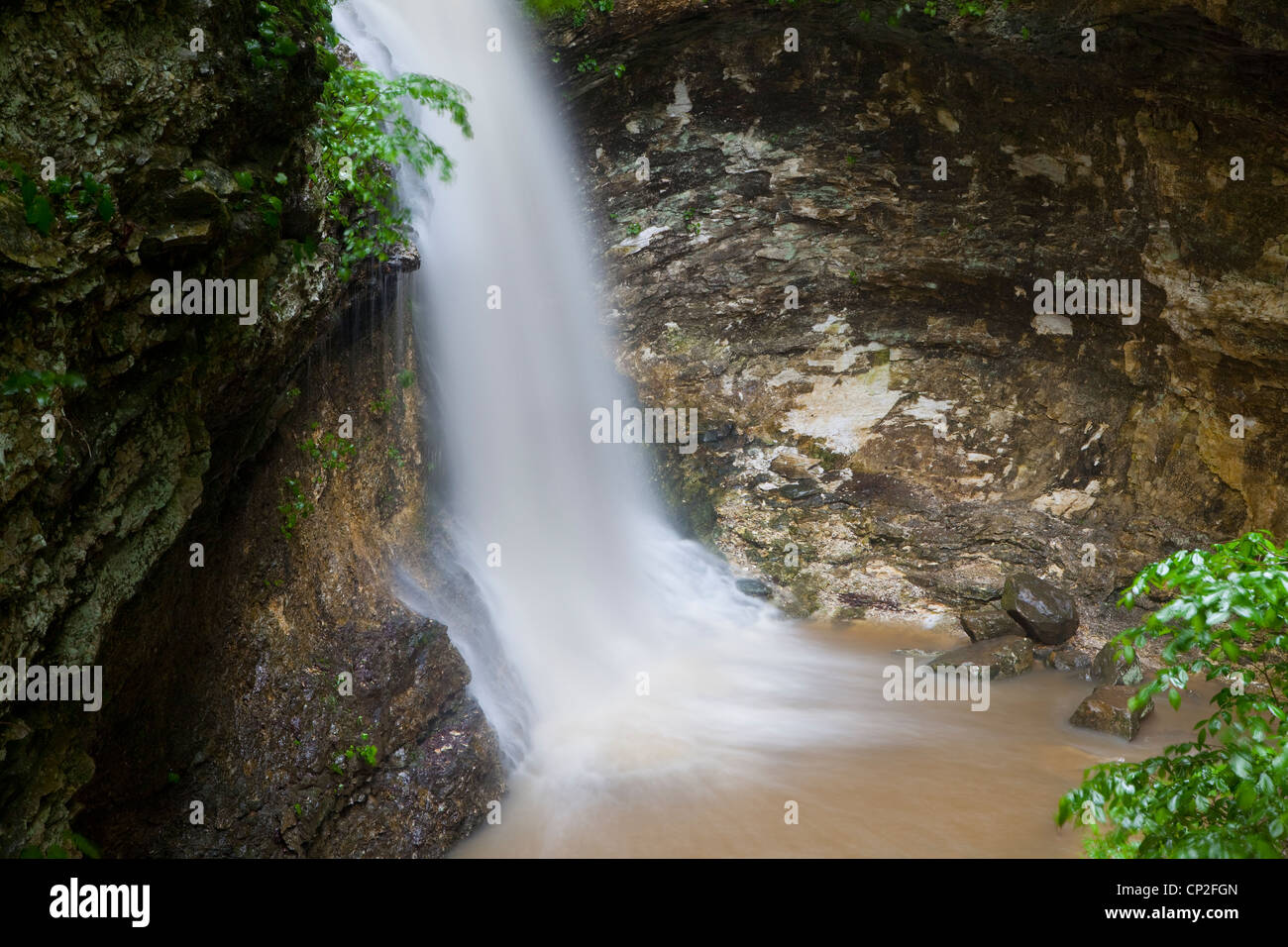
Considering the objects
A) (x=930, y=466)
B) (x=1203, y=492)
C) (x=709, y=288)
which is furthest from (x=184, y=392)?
(x=1203, y=492)

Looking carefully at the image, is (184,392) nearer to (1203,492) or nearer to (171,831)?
(171,831)

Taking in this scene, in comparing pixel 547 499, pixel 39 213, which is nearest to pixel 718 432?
pixel 547 499

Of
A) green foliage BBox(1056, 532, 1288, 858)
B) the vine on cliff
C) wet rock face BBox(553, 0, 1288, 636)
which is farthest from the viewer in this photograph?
wet rock face BBox(553, 0, 1288, 636)

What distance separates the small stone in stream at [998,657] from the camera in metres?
7.79

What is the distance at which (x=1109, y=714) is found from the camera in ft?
21.4

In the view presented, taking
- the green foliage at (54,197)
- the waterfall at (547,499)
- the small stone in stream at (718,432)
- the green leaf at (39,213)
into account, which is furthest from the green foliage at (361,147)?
the small stone in stream at (718,432)

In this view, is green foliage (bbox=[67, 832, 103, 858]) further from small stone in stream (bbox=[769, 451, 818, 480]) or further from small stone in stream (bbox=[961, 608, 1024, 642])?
small stone in stream (bbox=[769, 451, 818, 480])

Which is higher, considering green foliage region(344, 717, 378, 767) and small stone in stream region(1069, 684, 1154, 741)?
green foliage region(344, 717, 378, 767)

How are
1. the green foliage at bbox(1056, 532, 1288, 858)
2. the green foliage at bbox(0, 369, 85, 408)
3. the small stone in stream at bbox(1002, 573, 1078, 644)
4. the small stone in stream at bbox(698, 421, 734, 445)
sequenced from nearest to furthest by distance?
1. the green foliage at bbox(1056, 532, 1288, 858)
2. the green foliage at bbox(0, 369, 85, 408)
3. the small stone in stream at bbox(1002, 573, 1078, 644)
4. the small stone in stream at bbox(698, 421, 734, 445)

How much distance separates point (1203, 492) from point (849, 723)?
208 inches

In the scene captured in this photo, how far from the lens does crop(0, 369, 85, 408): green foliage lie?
3.10m

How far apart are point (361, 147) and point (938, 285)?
7182mm

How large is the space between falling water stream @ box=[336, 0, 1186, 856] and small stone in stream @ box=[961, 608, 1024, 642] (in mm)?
463

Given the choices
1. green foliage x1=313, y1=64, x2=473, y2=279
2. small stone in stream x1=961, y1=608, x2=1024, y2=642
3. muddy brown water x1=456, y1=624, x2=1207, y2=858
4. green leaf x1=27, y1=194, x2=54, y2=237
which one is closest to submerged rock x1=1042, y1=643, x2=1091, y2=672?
small stone in stream x1=961, y1=608, x2=1024, y2=642
